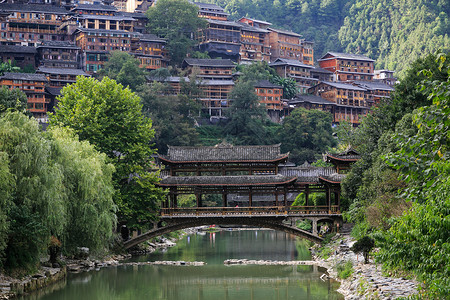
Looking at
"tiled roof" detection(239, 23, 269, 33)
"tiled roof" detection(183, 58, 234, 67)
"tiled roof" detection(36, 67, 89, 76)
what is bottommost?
"tiled roof" detection(36, 67, 89, 76)

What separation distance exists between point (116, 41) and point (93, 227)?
60.9m

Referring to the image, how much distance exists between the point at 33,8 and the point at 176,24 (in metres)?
20.2

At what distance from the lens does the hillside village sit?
8412 cm

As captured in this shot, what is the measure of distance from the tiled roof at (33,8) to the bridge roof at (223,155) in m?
56.3

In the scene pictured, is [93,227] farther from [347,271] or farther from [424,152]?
[424,152]

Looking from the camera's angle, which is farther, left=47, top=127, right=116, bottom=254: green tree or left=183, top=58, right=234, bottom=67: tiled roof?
left=183, top=58, right=234, bottom=67: tiled roof

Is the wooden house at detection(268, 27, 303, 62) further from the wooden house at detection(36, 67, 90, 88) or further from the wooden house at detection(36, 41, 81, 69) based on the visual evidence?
the wooden house at detection(36, 67, 90, 88)

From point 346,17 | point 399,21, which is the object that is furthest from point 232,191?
point 346,17

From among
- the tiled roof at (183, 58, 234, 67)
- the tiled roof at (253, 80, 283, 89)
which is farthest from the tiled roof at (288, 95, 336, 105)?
the tiled roof at (183, 58, 234, 67)

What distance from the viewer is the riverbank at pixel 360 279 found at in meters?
20.7

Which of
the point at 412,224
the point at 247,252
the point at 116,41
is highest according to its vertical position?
the point at 116,41

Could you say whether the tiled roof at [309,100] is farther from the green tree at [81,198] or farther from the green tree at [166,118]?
the green tree at [81,198]

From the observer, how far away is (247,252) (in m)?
45.8

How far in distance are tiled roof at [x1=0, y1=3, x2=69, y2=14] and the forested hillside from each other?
50720 millimetres
